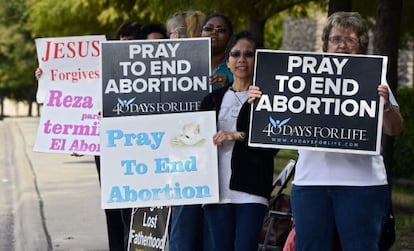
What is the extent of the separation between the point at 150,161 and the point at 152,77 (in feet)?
1.82

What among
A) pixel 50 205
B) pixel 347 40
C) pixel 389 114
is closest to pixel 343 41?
pixel 347 40

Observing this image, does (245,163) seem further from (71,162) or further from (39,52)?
(71,162)

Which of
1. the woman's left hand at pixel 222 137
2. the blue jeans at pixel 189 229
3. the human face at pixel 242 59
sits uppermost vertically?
the human face at pixel 242 59

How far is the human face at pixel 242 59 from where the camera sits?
18.3ft

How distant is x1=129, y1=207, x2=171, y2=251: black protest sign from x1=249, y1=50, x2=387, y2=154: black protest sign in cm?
180

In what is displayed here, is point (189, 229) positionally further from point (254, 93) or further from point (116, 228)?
point (116, 228)

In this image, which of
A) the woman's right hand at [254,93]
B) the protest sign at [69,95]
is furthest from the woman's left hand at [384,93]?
the protest sign at [69,95]

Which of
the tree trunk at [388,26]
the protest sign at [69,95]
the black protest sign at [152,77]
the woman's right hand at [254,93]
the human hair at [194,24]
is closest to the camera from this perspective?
the woman's right hand at [254,93]

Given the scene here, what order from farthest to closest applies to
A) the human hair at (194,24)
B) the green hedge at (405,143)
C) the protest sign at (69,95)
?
the green hedge at (405,143), the protest sign at (69,95), the human hair at (194,24)

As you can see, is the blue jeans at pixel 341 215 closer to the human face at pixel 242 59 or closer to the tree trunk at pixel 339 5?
the human face at pixel 242 59

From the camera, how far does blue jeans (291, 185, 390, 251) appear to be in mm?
4914

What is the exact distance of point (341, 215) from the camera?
4.93 m

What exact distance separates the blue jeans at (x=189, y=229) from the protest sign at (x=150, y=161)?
0.46ft

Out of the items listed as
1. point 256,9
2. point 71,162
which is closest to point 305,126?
point 256,9
